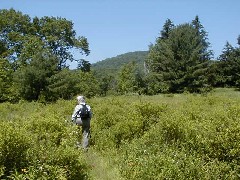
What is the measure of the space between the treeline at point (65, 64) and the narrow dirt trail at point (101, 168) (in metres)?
29.5

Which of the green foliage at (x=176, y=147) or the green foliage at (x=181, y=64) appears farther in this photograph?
the green foliage at (x=181, y=64)

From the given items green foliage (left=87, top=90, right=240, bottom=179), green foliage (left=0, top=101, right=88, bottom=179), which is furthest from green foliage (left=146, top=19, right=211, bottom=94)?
green foliage (left=0, top=101, right=88, bottom=179)

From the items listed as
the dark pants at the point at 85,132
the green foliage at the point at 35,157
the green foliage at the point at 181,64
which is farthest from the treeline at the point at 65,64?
the green foliage at the point at 35,157

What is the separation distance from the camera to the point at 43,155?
6730 millimetres

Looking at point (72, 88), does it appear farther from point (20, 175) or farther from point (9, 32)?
point (20, 175)

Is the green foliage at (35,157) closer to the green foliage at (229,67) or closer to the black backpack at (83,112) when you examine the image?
the black backpack at (83,112)

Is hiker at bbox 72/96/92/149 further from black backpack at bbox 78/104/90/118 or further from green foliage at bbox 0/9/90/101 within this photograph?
green foliage at bbox 0/9/90/101

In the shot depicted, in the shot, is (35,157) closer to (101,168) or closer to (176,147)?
(101,168)

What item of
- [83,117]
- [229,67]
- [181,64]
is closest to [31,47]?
[181,64]

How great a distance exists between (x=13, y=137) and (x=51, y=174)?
0.94 meters

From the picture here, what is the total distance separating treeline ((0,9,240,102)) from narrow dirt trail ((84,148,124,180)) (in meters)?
29.5

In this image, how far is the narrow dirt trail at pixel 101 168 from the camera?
27.2 feet

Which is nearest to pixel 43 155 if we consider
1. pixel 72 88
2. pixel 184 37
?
pixel 72 88

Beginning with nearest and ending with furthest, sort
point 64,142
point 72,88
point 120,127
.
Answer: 1. point 64,142
2. point 120,127
3. point 72,88
